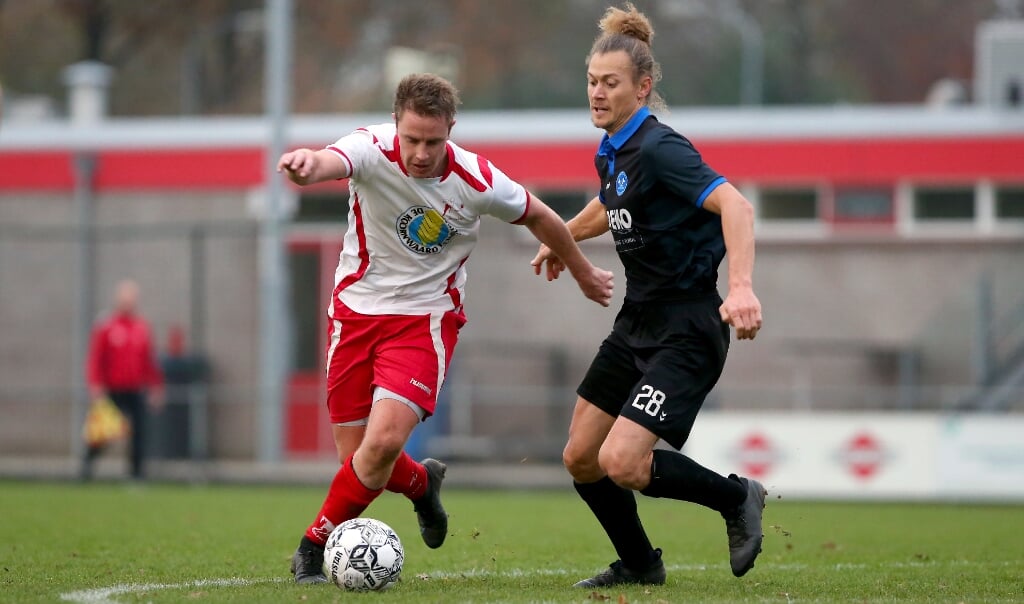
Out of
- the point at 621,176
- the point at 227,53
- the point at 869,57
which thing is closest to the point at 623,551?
the point at 621,176

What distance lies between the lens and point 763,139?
61.8 ft

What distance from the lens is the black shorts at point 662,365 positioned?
20.7 ft

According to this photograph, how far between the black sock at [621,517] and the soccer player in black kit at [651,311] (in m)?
0.01

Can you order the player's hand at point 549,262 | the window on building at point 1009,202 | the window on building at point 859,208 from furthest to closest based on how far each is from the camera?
the window on building at point 859,208
the window on building at point 1009,202
the player's hand at point 549,262

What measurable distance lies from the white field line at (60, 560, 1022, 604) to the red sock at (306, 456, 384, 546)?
1.00 ft

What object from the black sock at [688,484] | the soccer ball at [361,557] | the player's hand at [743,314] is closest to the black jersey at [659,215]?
the player's hand at [743,314]

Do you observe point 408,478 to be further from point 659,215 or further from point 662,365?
point 659,215

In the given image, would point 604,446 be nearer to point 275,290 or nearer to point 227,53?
point 275,290

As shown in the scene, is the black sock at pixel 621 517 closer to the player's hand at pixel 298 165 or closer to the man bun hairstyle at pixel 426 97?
the man bun hairstyle at pixel 426 97

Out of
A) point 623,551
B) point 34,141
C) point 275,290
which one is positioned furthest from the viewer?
point 34,141

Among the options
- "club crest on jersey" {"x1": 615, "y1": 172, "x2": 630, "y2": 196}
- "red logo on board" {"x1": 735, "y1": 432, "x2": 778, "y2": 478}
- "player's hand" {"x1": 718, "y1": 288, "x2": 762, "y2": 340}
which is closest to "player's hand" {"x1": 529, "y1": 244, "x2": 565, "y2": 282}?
"club crest on jersey" {"x1": 615, "y1": 172, "x2": 630, "y2": 196}

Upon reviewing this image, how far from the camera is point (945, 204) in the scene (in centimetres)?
1866

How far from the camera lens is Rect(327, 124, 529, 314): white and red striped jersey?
21.0 ft

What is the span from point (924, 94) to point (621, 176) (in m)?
Result: 31.9
